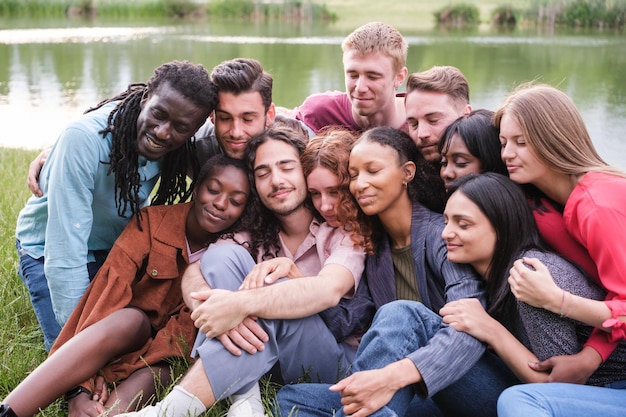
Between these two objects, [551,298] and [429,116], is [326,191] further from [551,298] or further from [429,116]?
[551,298]

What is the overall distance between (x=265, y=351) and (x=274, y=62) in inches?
716

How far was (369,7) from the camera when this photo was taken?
37750 millimetres

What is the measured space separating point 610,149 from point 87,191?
10038mm

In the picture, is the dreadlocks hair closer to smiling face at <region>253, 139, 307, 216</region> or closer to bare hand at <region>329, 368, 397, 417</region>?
smiling face at <region>253, 139, 307, 216</region>

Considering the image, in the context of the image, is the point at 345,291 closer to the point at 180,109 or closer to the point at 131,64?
the point at 180,109

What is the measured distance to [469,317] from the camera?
117 inches

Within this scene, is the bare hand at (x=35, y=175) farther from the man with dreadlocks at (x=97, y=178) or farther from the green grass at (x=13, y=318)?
the green grass at (x=13, y=318)

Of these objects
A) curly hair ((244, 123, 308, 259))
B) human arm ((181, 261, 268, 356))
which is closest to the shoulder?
curly hair ((244, 123, 308, 259))

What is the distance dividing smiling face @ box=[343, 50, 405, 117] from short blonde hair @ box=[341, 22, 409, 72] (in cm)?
3

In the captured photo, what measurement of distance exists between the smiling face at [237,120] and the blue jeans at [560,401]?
2014mm

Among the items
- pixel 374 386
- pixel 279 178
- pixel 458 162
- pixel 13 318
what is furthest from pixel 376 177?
pixel 13 318

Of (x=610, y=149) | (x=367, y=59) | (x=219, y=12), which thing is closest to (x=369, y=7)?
(x=219, y=12)

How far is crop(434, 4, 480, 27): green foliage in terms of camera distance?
113 feet

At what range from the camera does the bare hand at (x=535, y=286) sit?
9.21 ft
